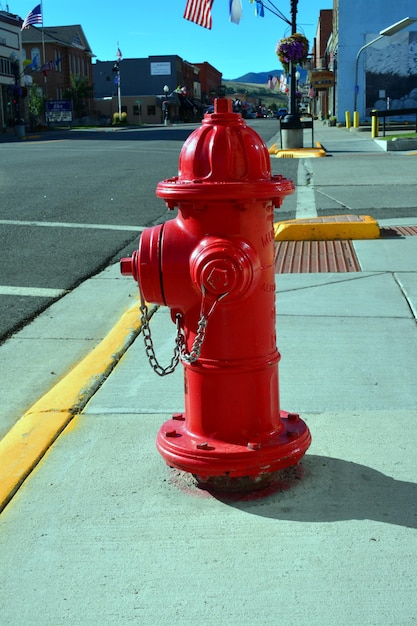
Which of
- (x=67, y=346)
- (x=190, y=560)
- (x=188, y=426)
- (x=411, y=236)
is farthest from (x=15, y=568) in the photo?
(x=411, y=236)

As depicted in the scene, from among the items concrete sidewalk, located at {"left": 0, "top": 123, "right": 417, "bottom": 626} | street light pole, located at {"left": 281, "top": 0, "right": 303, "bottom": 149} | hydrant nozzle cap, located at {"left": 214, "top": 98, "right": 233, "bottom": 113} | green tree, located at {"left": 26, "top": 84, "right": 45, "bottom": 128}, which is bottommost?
concrete sidewalk, located at {"left": 0, "top": 123, "right": 417, "bottom": 626}

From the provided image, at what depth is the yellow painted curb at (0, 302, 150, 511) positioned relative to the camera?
116 inches

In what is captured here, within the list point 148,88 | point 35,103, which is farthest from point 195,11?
point 148,88

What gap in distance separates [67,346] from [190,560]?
9.02ft

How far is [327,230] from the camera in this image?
24.9 ft

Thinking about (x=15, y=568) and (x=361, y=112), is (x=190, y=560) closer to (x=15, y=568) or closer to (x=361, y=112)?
(x=15, y=568)

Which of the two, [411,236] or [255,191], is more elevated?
[255,191]

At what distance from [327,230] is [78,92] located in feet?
257

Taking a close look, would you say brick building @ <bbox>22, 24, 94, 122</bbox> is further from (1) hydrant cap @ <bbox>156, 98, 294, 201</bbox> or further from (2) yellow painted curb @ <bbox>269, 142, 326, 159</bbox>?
(1) hydrant cap @ <bbox>156, 98, 294, 201</bbox>

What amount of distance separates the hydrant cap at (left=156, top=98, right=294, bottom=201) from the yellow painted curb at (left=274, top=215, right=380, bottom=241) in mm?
5096

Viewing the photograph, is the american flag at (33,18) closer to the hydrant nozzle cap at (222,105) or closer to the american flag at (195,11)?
the american flag at (195,11)

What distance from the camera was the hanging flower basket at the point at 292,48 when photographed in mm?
24422

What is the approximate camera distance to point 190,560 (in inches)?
91.7

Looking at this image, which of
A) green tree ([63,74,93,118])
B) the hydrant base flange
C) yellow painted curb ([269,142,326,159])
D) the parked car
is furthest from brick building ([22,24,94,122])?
the hydrant base flange
